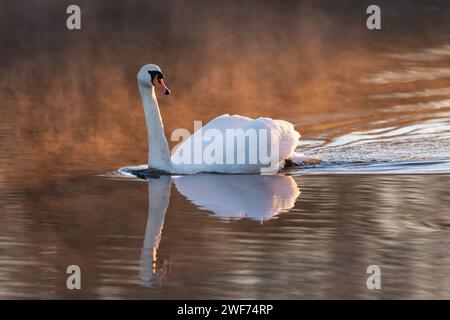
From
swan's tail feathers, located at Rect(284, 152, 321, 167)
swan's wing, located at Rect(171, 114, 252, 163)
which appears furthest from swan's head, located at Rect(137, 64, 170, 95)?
swan's tail feathers, located at Rect(284, 152, 321, 167)

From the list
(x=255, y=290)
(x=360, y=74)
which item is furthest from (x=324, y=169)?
(x=360, y=74)

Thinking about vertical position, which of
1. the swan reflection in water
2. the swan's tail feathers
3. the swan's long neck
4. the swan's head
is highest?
the swan's head

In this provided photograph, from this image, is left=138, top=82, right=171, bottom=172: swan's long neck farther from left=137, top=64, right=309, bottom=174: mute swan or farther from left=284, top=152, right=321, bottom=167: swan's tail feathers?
left=284, top=152, right=321, bottom=167: swan's tail feathers

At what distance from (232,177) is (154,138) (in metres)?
1.09

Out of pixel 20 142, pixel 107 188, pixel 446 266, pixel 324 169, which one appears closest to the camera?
pixel 446 266

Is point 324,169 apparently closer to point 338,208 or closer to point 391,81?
point 338,208

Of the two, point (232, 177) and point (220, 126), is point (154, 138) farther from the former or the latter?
point (232, 177)

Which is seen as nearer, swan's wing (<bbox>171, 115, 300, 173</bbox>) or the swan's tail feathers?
swan's wing (<bbox>171, 115, 300, 173</bbox>)

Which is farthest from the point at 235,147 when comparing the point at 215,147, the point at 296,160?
the point at 296,160

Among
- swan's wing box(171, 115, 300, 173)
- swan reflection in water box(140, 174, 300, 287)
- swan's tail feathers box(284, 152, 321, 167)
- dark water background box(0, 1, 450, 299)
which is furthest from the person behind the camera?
swan's tail feathers box(284, 152, 321, 167)

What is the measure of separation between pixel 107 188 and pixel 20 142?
314 centimetres

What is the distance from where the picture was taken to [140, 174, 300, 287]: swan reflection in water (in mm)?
11394

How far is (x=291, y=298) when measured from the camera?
28.2ft

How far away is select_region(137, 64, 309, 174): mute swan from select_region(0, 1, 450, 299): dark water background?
9.8 inches
